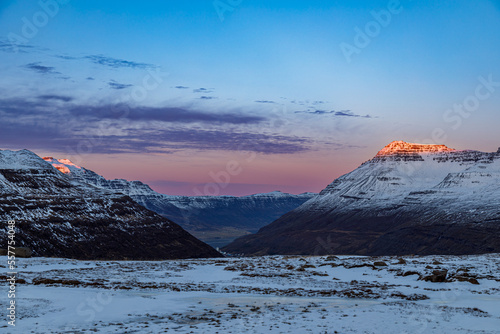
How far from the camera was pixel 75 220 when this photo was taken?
4424 inches

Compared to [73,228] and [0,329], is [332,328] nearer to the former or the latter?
[0,329]

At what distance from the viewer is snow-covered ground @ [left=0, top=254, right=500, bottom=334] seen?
87.6 feet

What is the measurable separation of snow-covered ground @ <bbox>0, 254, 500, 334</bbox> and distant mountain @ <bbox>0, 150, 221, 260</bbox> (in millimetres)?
45380

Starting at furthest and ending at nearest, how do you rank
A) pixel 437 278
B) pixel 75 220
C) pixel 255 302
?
pixel 75 220 < pixel 437 278 < pixel 255 302

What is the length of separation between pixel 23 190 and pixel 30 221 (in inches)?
889

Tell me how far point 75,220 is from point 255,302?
8781 centimetres

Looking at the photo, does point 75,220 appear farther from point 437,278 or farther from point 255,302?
point 437,278

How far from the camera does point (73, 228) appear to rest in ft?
357

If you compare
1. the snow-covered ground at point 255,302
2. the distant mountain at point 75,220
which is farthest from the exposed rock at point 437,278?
the distant mountain at point 75,220

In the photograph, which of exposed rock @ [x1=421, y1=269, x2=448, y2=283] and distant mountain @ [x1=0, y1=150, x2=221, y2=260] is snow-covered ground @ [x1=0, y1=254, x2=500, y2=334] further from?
distant mountain @ [x1=0, y1=150, x2=221, y2=260]

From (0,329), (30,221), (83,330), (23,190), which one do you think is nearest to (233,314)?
(83,330)

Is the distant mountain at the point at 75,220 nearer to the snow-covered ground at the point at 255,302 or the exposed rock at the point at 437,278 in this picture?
the snow-covered ground at the point at 255,302

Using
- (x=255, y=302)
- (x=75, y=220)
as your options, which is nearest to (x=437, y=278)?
(x=255, y=302)

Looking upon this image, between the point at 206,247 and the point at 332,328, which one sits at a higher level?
the point at 332,328
